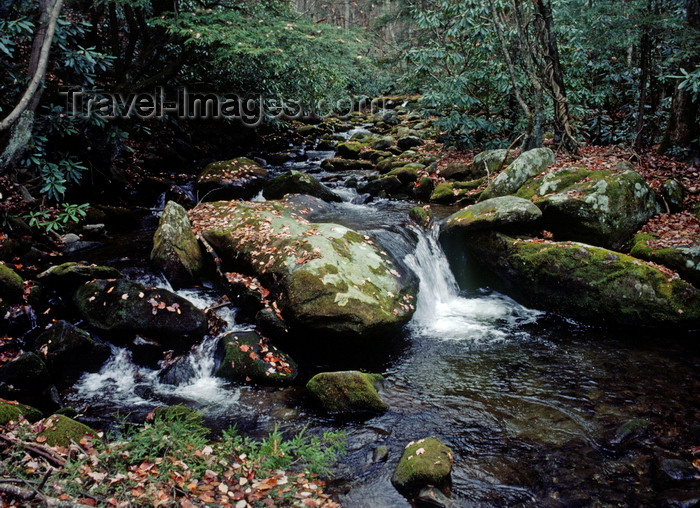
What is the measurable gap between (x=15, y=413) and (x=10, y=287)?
3.08m

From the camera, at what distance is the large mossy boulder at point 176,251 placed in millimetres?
8008

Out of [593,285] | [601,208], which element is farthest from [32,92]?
[601,208]

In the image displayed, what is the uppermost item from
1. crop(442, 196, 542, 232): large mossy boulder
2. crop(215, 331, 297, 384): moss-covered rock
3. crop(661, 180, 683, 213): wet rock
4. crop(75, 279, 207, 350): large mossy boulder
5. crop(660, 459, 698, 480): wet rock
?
crop(661, 180, 683, 213): wet rock

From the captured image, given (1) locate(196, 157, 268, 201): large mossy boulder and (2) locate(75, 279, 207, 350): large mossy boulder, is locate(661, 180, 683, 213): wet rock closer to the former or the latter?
(2) locate(75, 279, 207, 350): large mossy boulder

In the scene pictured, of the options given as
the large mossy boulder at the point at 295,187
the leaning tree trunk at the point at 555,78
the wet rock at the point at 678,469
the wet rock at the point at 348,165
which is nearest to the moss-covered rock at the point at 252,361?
the wet rock at the point at 678,469

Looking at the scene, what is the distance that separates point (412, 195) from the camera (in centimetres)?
1348

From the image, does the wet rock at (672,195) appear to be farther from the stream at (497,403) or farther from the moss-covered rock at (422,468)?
Answer: the moss-covered rock at (422,468)

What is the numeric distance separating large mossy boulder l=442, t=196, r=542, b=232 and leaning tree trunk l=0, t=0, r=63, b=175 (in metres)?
8.11

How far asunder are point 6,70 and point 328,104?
1776 cm

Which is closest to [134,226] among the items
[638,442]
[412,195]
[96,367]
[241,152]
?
[96,367]

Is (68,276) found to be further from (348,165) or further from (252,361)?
(348,165)

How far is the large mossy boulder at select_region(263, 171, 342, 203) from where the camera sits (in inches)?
502

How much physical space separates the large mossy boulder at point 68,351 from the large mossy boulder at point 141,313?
1.20 ft

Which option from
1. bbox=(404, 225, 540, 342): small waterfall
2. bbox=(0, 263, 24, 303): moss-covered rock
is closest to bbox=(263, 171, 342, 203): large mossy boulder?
bbox=(404, 225, 540, 342): small waterfall
